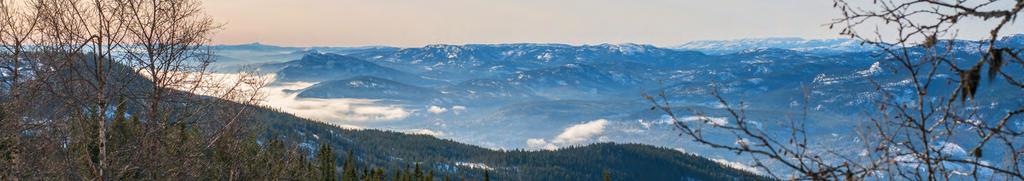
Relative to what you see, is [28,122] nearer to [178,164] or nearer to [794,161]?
[178,164]

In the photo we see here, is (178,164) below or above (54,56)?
below

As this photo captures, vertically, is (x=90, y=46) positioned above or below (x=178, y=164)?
above

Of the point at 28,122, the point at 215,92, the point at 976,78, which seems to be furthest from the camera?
the point at 28,122

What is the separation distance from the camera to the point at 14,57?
16891mm

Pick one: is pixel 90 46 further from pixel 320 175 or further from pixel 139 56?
pixel 320 175

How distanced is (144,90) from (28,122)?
14.5 feet

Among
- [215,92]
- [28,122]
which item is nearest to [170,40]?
[215,92]

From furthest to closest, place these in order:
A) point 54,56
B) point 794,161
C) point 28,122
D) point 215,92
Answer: point 28,122, point 215,92, point 54,56, point 794,161

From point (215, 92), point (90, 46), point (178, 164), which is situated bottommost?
point (178, 164)

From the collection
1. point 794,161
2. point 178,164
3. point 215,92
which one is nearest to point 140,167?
point 178,164

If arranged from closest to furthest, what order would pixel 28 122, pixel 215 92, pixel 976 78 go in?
pixel 976 78
pixel 215 92
pixel 28 122

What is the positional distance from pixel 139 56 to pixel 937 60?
52.9ft

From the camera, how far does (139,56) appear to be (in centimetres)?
1638

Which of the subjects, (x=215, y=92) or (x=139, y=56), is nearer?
(x=139, y=56)
